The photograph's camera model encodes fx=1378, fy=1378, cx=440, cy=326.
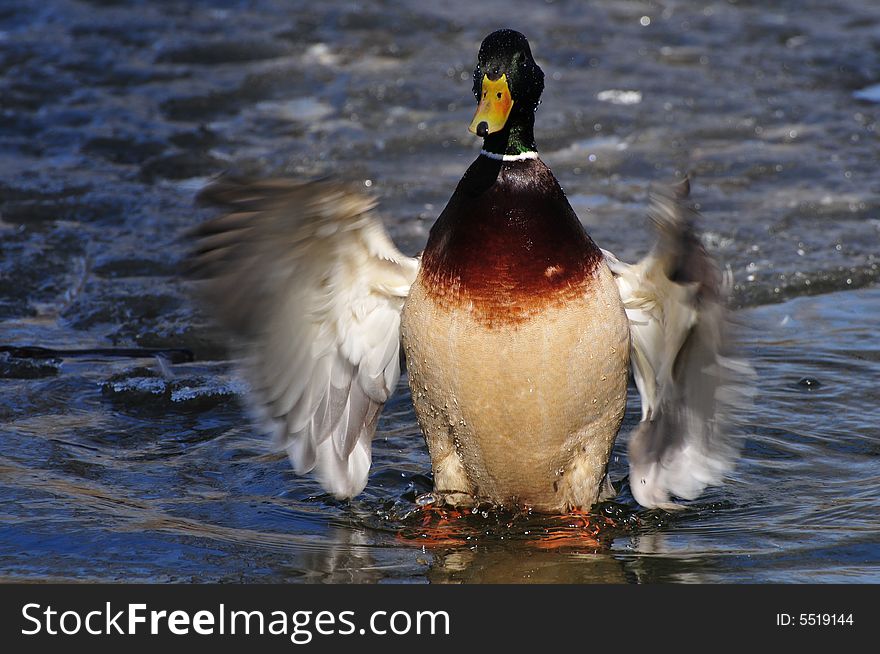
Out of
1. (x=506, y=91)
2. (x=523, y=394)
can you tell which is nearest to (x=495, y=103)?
(x=506, y=91)

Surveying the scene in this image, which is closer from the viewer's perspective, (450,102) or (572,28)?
(450,102)

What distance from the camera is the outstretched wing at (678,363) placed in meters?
3.68

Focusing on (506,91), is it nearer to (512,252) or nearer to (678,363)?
(512,252)

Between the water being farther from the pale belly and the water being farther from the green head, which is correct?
the green head

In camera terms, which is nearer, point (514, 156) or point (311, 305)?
point (514, 156)

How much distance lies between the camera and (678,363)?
161 inches

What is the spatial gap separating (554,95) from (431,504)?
16.4ft

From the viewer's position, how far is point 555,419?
3883 millimetres

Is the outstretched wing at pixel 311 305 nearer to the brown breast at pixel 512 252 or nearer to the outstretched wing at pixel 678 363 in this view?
the brown breast at pixel 512 252

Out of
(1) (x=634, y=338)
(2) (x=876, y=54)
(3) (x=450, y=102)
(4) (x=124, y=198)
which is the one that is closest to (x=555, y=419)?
(1) (x=634, y=338)

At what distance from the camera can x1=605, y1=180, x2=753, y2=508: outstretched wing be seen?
3.68 m

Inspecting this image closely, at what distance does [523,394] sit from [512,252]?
41 cm

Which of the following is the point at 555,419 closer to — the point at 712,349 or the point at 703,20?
the point at 712,349

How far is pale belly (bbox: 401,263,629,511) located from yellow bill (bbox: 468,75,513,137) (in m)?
0.50
